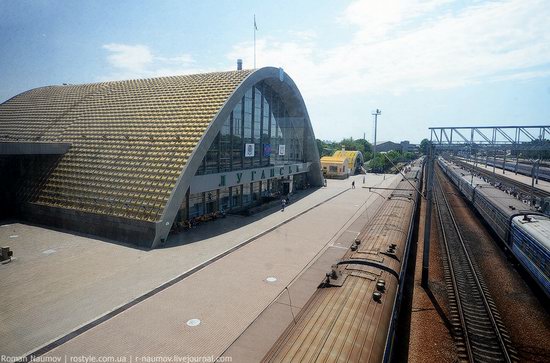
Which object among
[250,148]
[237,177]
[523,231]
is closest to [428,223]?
[523,231]

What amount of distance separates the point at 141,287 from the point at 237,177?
1863 cm

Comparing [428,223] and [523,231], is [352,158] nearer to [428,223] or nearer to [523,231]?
[523,231]

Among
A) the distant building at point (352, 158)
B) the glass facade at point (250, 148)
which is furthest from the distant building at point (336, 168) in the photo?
the glass facade at point (250, 148)

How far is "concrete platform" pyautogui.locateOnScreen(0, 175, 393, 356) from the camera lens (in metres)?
11.5

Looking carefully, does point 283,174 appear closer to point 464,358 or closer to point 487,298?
point 487,298

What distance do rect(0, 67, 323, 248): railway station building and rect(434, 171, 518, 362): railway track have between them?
1828 centimetres

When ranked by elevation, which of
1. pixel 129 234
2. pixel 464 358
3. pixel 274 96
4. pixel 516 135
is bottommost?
pixel 464 358

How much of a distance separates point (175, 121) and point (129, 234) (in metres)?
11.9

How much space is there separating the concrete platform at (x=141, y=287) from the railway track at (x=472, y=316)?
26.2 ft

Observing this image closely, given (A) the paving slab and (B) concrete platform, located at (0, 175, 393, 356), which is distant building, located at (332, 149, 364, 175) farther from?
(A) the paving slab

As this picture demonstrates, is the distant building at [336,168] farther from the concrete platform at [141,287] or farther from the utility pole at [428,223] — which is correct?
the utility pole at [428,223]

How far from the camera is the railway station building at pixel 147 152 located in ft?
78.4

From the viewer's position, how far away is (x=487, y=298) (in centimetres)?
1560

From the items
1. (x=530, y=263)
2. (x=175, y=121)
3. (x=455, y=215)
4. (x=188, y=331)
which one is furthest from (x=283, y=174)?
(x=188, y=331)
